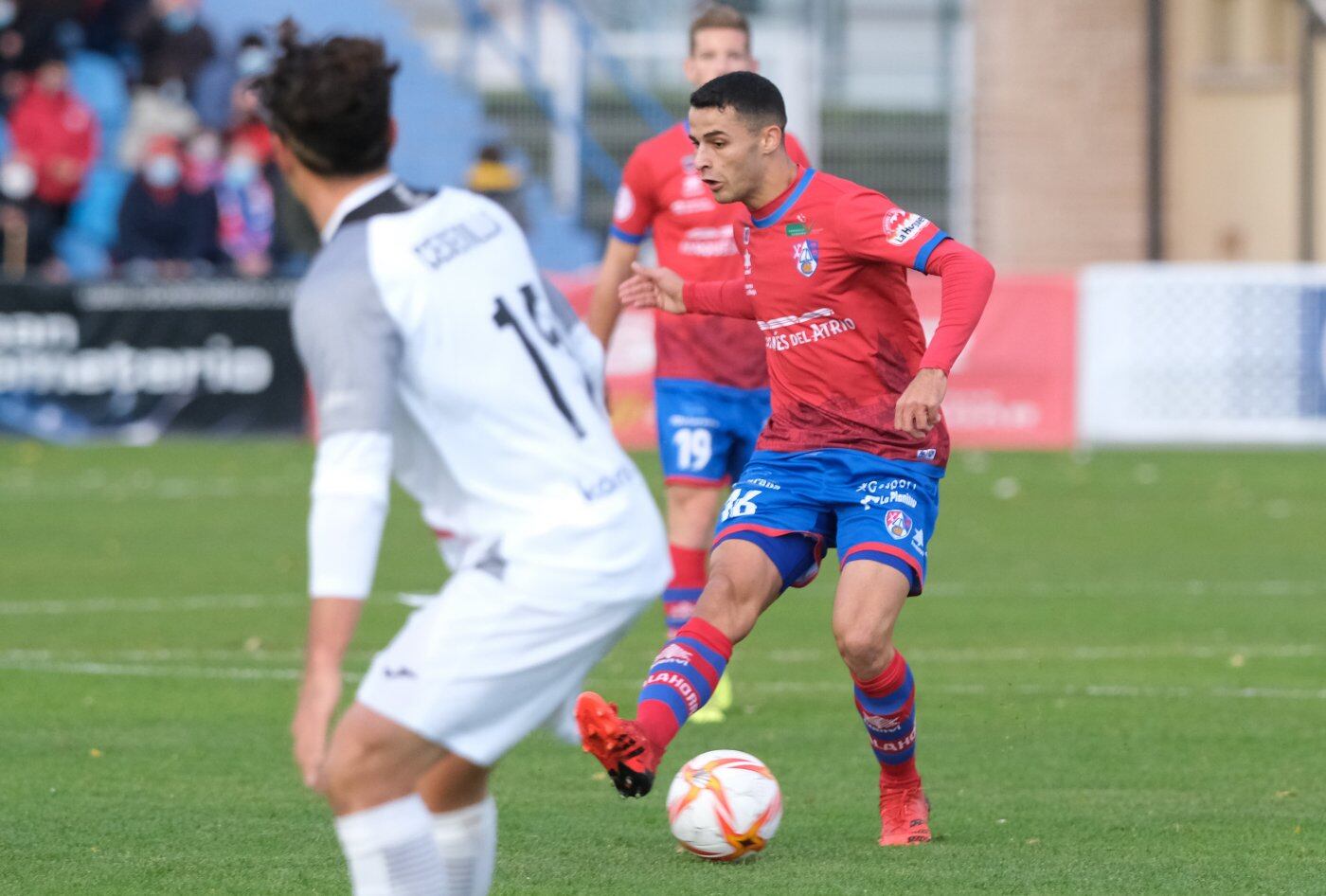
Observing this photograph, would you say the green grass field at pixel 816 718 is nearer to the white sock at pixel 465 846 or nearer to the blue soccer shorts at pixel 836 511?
the blue soccer shorts at pixel 836 511

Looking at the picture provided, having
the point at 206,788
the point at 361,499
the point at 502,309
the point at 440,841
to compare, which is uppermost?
the point at 502,309

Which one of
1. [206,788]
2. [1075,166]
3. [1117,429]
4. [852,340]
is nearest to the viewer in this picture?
[852,340]

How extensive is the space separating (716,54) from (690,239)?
0.76 m

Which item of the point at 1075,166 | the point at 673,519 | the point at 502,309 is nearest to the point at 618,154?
the point at 1075,166

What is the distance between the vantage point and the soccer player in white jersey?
4027mm

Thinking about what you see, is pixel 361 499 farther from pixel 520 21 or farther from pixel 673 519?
pixel 520 21

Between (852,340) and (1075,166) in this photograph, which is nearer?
(852,340)

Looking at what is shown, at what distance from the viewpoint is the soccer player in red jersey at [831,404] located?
6078 mm

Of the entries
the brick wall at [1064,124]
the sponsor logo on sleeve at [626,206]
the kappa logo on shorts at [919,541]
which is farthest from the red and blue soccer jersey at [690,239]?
the brick wall at [1064,124]

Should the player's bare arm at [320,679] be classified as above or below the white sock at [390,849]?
above

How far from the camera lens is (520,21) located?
2564 centimetres

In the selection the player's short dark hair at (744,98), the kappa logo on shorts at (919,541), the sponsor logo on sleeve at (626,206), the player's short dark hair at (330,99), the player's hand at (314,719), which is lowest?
the kappa logo on shorts at (919,541)

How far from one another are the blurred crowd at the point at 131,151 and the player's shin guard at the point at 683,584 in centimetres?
1206

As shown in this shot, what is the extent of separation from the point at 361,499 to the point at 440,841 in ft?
2.40
